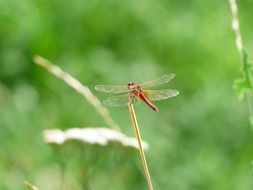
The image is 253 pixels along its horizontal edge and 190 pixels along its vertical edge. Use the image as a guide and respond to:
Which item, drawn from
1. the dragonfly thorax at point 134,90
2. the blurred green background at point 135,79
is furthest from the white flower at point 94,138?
the blurred green background at point 135,79

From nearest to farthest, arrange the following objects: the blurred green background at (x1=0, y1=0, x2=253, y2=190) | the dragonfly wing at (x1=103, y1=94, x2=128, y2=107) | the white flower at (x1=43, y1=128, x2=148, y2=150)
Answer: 1. the dragonfly wing at (x1=103, y1=94, x2=128, y2=107)
2. the white flower at (x1=43, y1=128, x2=148, y2=150)
3. the blurred green background at (x1=0, y1=0, x2=253, y2=190)

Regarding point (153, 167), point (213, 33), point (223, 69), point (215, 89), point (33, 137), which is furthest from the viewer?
point (213, 33)

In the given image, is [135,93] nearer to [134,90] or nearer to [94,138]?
[134,90]

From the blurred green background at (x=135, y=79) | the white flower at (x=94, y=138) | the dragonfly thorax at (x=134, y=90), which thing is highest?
the blurred green background at (x=135, y=79)

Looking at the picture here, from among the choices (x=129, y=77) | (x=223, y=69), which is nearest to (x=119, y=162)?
(x=129, y=77)

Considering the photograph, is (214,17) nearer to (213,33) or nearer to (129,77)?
(213,33)

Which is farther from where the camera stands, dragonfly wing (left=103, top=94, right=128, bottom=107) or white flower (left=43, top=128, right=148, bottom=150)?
white flower (left=43, top=128, right=148, bottom=150)

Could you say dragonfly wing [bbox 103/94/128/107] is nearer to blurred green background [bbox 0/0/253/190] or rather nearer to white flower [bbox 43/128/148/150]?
white flower [bbox 43/128/148/150]

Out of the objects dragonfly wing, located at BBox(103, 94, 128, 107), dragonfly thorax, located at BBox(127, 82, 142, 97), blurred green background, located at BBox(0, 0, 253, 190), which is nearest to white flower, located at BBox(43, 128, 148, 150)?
dragonfly wing, located at BBox(103, 94, 128, 107)

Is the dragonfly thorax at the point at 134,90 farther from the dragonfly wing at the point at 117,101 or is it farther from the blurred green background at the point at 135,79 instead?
the blurred green background at the point at 135,79
